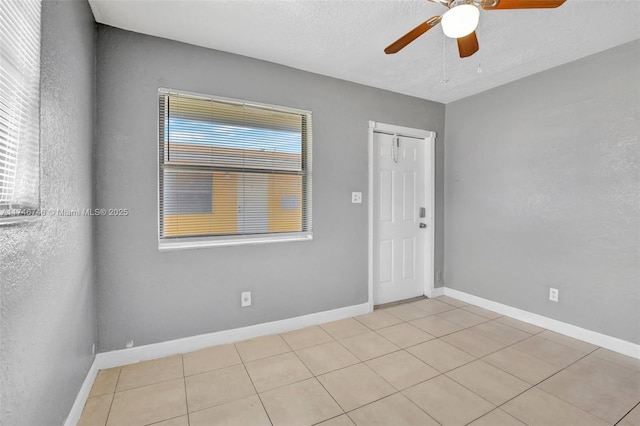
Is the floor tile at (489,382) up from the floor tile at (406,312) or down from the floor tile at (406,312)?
down

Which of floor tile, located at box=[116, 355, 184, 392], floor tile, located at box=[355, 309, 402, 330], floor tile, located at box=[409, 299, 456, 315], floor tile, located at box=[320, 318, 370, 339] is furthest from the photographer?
floor tile, located at box=[409, 299, 456, 315]

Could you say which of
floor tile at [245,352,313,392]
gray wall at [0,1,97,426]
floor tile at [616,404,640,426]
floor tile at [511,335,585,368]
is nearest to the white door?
floor tile at [511,335,585,368]

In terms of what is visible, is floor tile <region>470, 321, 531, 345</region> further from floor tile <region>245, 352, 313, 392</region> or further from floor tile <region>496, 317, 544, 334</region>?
floor tile <region>245, 352, 313, 392</region>

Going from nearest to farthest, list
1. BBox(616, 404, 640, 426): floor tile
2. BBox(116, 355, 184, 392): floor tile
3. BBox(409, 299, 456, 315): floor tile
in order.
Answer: BBox(616, 404, 640, 426): floor tile → BBox(116, 355, 184, 392): floor tile → BBox(409, 299, 456, 315): floor tile

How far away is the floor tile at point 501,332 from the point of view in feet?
8.71

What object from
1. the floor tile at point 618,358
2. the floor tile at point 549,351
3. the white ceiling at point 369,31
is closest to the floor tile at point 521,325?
the floor tile at point 549,351

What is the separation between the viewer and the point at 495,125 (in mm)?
3295

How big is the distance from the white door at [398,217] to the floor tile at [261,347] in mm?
1356

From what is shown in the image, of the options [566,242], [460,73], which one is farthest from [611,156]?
[460,73]

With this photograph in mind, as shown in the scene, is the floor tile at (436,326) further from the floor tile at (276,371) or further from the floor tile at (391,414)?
the floor tile at (276,371)

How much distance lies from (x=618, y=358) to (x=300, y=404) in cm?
257

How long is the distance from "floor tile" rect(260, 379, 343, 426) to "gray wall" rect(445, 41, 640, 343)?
8.06 feet

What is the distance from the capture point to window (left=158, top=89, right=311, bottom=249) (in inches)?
93.1

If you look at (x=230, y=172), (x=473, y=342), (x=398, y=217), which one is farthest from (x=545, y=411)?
(x=230, y=172)
